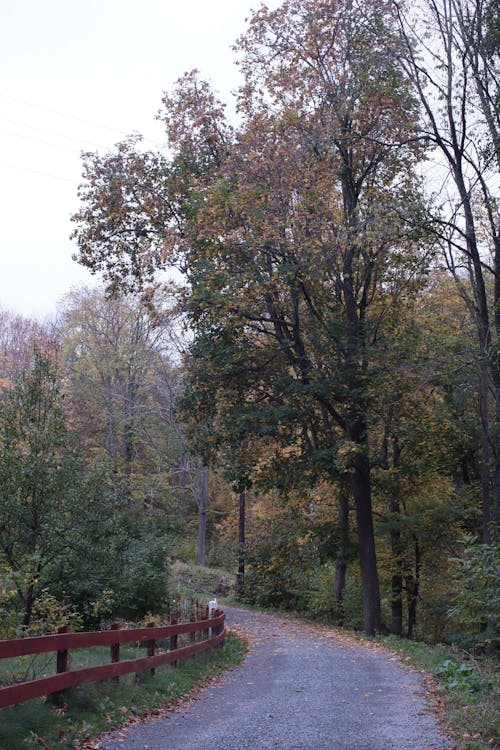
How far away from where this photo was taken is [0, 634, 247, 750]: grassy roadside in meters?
5.99

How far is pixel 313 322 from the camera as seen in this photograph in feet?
71.2

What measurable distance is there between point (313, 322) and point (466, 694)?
529 inches

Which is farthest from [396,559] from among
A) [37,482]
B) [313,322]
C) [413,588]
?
[37,482]

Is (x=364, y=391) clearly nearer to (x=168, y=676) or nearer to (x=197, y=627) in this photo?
(x=197, y=627)

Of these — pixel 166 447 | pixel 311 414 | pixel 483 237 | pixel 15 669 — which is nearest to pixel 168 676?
Answer: pixel 15 669

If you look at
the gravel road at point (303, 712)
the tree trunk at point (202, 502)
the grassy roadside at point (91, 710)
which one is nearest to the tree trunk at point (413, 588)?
the gravel road at point (303, 712)

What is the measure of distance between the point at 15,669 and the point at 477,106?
43.9 feet

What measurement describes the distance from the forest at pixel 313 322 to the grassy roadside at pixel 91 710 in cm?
253

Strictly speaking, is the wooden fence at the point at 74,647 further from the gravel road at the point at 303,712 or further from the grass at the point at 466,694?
the grass at the point at 466,694

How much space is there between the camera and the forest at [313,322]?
514 inches

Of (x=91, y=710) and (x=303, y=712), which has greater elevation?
(x=91, y=710)

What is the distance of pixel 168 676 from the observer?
33.6 ft

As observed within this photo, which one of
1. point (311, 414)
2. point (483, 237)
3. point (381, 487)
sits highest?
point (483, 237)

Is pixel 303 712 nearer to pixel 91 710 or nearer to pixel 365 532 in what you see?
pixel 91 710
